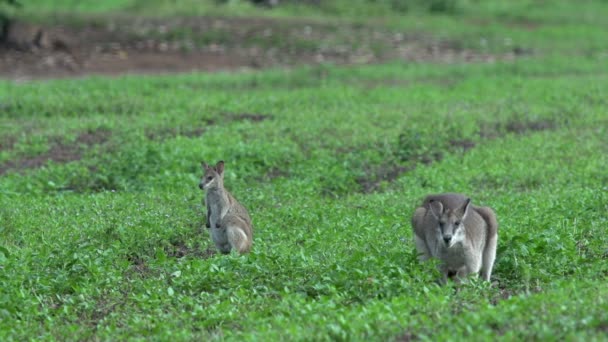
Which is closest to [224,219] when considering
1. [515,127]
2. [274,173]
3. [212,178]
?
[212,178]

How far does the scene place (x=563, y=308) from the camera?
702cm

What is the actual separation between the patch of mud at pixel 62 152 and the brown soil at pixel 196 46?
587 centimetres

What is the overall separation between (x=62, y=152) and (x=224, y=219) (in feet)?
19.2

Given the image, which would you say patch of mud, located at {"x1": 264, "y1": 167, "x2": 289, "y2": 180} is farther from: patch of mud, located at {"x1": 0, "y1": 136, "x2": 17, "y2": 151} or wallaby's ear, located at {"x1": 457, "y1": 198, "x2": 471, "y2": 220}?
wallaby's ear, located at {"x1": 457, "y1": 198, "x2": 471, "y2": 220}

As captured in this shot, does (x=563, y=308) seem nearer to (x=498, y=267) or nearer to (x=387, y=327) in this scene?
(x=387, y=327)

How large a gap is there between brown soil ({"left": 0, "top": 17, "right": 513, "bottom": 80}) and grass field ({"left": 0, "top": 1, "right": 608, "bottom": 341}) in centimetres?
148

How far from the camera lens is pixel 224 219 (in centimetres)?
1003

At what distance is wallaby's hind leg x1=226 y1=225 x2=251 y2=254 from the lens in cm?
985

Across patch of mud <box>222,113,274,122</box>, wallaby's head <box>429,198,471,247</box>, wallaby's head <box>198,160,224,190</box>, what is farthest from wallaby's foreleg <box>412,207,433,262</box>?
patch of mud <box>222,113,274,122</box>

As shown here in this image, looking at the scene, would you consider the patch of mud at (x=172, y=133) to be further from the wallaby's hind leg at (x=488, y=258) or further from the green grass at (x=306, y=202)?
the wallaby's hind leg at (x=488, y=258)

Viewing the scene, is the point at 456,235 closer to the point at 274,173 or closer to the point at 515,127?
the point at 274,173

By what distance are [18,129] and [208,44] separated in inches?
317

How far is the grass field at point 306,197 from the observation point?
25.2 feet

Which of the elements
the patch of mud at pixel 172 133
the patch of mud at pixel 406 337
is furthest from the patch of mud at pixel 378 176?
the patch of mud at pixel 406 337
